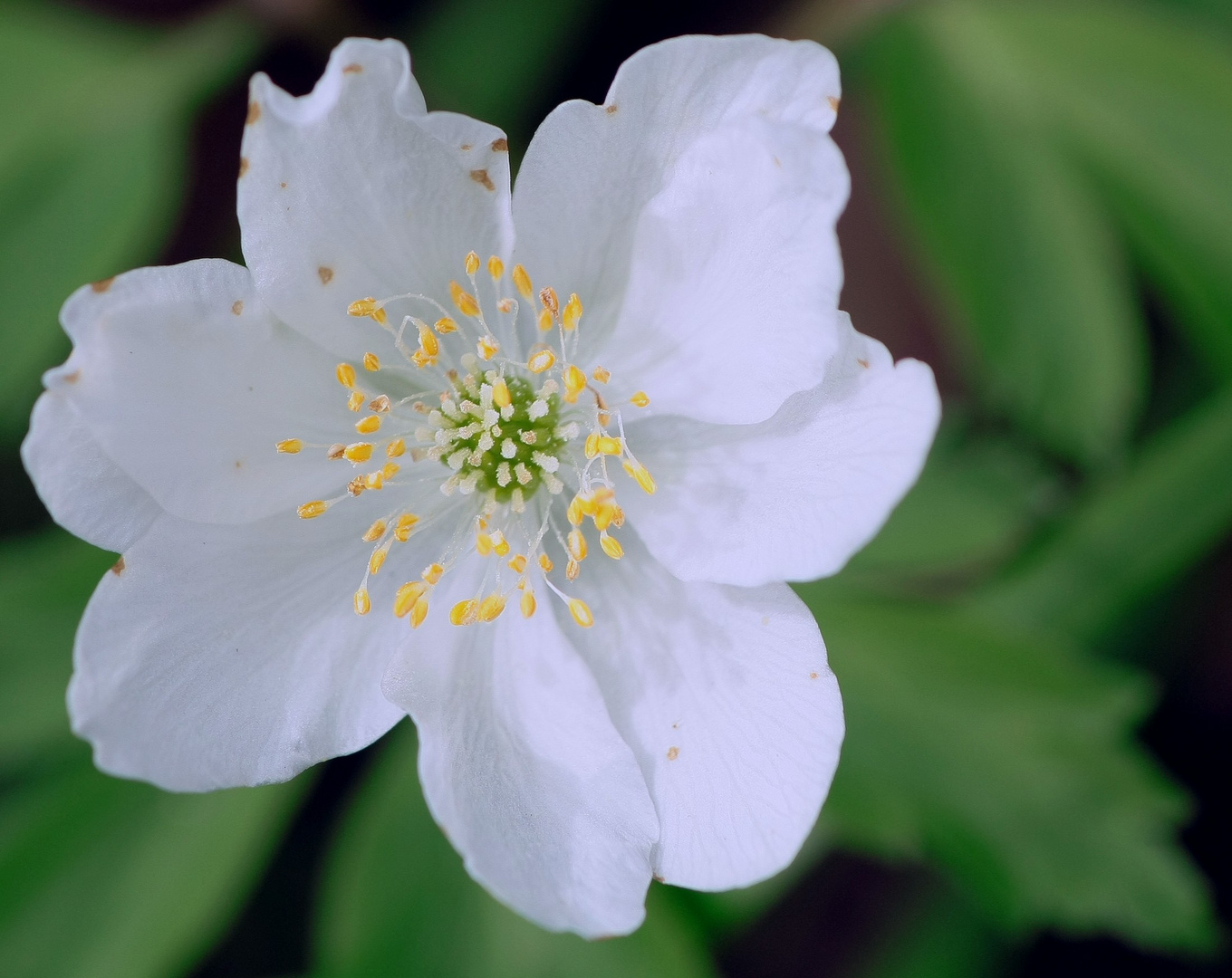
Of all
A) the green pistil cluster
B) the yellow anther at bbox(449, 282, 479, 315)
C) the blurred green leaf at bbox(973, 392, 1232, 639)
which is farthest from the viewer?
the blurred green leaf at bbox(973, 392, 1232, 639)

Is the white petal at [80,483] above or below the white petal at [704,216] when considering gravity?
below

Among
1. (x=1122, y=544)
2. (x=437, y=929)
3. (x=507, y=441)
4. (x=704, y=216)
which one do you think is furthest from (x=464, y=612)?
(x=1122, y=544)

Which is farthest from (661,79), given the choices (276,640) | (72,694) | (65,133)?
(65,133)

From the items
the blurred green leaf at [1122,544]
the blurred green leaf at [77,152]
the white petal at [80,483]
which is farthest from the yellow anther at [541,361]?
the blurred green leaf at [77,152]

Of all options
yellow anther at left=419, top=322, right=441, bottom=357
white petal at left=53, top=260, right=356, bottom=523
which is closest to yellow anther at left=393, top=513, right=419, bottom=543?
white petal at left=53, top=260, right=356, bottom=523

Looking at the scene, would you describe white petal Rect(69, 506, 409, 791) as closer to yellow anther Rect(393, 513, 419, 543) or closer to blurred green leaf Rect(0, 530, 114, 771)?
yellow anther Rect(393, 513, 419, 543)

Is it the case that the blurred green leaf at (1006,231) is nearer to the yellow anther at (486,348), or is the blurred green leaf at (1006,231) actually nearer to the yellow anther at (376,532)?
the yellow anther at (486,348)
